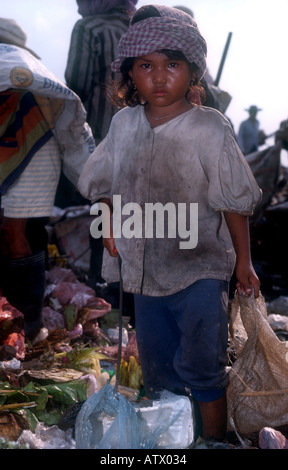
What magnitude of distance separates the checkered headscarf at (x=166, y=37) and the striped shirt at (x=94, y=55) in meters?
1.89

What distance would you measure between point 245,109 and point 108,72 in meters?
10.2

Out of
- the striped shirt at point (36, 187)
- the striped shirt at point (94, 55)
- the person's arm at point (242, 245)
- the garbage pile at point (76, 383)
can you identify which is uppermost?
the striped shirt at point (94, 55)

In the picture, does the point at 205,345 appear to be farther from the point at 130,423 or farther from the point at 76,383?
the point at 76,383

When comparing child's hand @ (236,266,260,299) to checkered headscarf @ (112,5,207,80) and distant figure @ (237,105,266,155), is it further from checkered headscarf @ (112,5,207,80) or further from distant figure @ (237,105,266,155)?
distant figure @ (237,105,266,155)

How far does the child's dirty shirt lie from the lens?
85.7 inches

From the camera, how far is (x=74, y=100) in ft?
10.8

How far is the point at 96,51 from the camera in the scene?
406cm

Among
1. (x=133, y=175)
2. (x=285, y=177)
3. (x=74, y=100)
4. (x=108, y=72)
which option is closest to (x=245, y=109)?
(x=285, y=177)

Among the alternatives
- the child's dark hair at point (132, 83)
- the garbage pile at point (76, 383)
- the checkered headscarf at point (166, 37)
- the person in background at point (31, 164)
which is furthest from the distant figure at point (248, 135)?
the checkered headscarf at point (166, 37)

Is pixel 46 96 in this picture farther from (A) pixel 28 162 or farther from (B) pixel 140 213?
(B) pixel 140 213

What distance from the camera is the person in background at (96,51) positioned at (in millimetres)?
4027

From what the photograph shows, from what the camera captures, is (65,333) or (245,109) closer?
(65,333)

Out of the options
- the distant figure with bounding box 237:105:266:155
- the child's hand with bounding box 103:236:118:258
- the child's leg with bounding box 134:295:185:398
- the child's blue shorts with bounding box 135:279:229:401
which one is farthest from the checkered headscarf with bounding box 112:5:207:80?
the distant figure with bounding box 237:105:266:155

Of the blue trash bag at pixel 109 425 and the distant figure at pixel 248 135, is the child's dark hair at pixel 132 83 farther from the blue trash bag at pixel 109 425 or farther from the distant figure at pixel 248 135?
the distant figure at pixel 248 135
